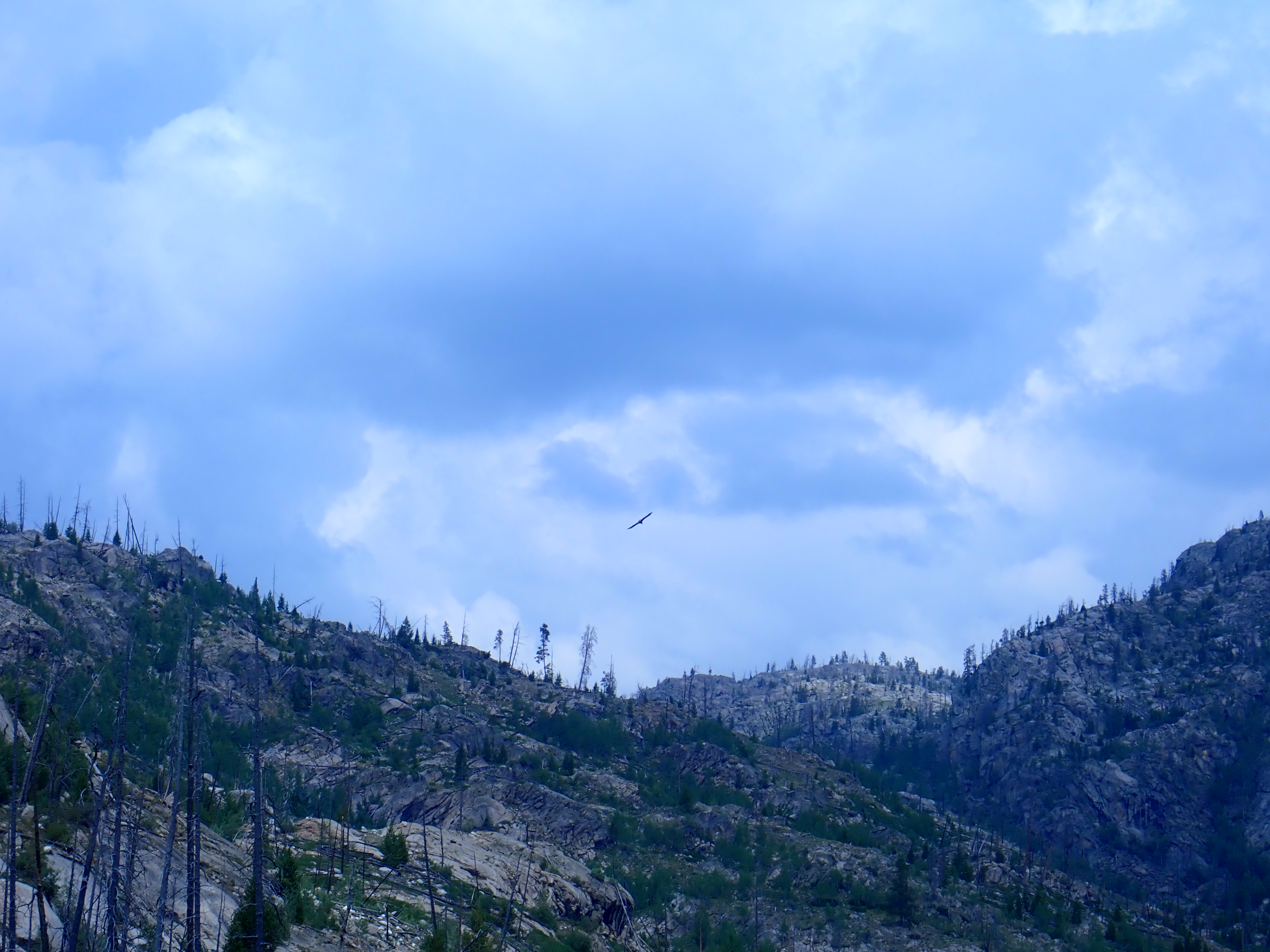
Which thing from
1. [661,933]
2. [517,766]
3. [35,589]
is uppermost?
[35,589]

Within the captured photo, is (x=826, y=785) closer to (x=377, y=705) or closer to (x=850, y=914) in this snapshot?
(x=850, y=914)

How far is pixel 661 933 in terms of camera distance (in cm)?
9419

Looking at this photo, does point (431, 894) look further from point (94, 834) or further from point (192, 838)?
point (94, 834)

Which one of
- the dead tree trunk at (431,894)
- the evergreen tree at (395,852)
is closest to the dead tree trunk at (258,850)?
the dead tree trunk at (431,894)

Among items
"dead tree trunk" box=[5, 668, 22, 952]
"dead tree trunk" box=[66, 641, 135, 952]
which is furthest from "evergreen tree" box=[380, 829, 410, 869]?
"dead tree trunk" box=[5, 668, 22, 952]

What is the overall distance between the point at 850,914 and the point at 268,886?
2945 inches

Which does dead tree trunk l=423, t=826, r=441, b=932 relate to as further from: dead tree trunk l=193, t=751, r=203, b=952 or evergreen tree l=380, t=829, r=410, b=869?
dead tree trunk l=193, t=751, r=203, b=952

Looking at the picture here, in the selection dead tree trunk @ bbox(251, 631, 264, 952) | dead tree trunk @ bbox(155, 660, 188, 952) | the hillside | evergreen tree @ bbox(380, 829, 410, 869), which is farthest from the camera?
evergreen tree @ bbox(380, 829, 410, 869)

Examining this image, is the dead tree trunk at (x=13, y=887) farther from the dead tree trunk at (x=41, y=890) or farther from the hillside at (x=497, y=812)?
the hillside at (x=497, y=812)

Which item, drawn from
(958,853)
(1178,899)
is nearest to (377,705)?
(958,853)

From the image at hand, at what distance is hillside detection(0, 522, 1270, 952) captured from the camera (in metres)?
53.0

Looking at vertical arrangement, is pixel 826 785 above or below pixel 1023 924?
above

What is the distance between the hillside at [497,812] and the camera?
53.0 metres

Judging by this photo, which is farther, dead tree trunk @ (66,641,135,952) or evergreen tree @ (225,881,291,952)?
evergreen tree @ (225,881,291,952)
